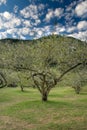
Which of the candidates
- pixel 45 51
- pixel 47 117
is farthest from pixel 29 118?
pixel 45 51

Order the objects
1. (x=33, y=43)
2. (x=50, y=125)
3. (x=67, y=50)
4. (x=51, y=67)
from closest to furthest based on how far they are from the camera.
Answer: (x=50, y=125)
(x=67, y=50)
(x=33, y=43)
(x=51, y=67)

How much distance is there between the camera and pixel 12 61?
24.3m

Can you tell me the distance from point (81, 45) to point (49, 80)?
1241cm

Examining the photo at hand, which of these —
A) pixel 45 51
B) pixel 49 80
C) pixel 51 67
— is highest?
pixel 45 51

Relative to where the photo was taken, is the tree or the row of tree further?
the tree

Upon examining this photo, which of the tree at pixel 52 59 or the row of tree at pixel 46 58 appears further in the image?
the tree at pixel 52 59

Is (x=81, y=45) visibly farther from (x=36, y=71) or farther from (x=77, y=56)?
(x=36, y=71)

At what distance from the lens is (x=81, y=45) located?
23812 mm

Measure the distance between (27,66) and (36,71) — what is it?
6.07 feet

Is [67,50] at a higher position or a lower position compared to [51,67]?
higher

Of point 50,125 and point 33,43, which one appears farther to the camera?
point 33,43

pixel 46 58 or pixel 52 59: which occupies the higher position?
pixel 46 58

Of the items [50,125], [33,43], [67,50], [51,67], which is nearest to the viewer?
[50,125]

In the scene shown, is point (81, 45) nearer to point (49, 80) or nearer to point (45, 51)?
point (45, 51)
